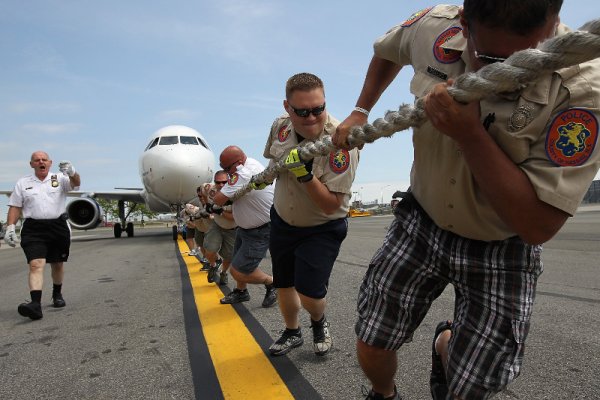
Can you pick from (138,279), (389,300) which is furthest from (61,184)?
(389,300)

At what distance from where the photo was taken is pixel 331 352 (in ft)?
9.04

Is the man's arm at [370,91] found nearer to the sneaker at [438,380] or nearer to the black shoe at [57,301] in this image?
the sneaker at [438,380]

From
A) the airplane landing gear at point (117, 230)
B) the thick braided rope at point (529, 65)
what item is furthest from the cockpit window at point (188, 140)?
the thick braided rope at point (529, 65)

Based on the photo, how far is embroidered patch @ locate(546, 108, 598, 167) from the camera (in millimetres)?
1129

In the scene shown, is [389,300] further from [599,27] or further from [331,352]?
[331,352]

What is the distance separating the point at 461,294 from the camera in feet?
5.20

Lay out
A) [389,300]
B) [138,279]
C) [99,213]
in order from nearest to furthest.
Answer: [389,300] < [138,279] < [99,213]

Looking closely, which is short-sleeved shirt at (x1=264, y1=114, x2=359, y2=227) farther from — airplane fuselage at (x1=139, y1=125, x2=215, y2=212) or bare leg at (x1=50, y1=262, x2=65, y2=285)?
airplane fuselage at (x1=139, y1=125, x2=215, y2=212)

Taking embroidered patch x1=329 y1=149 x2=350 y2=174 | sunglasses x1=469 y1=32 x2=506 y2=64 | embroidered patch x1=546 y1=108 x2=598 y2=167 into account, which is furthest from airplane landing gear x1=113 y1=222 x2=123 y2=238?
embroidered patch x1=546 y1=108 x2=598 y2=167

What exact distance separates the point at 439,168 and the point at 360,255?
7.00m

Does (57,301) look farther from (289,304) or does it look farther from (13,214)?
(289,304)

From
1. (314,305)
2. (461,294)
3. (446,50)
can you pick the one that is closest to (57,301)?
(314,305)

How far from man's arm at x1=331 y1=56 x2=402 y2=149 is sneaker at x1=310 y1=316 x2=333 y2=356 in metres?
1.26

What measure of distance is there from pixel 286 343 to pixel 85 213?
17.5 m
